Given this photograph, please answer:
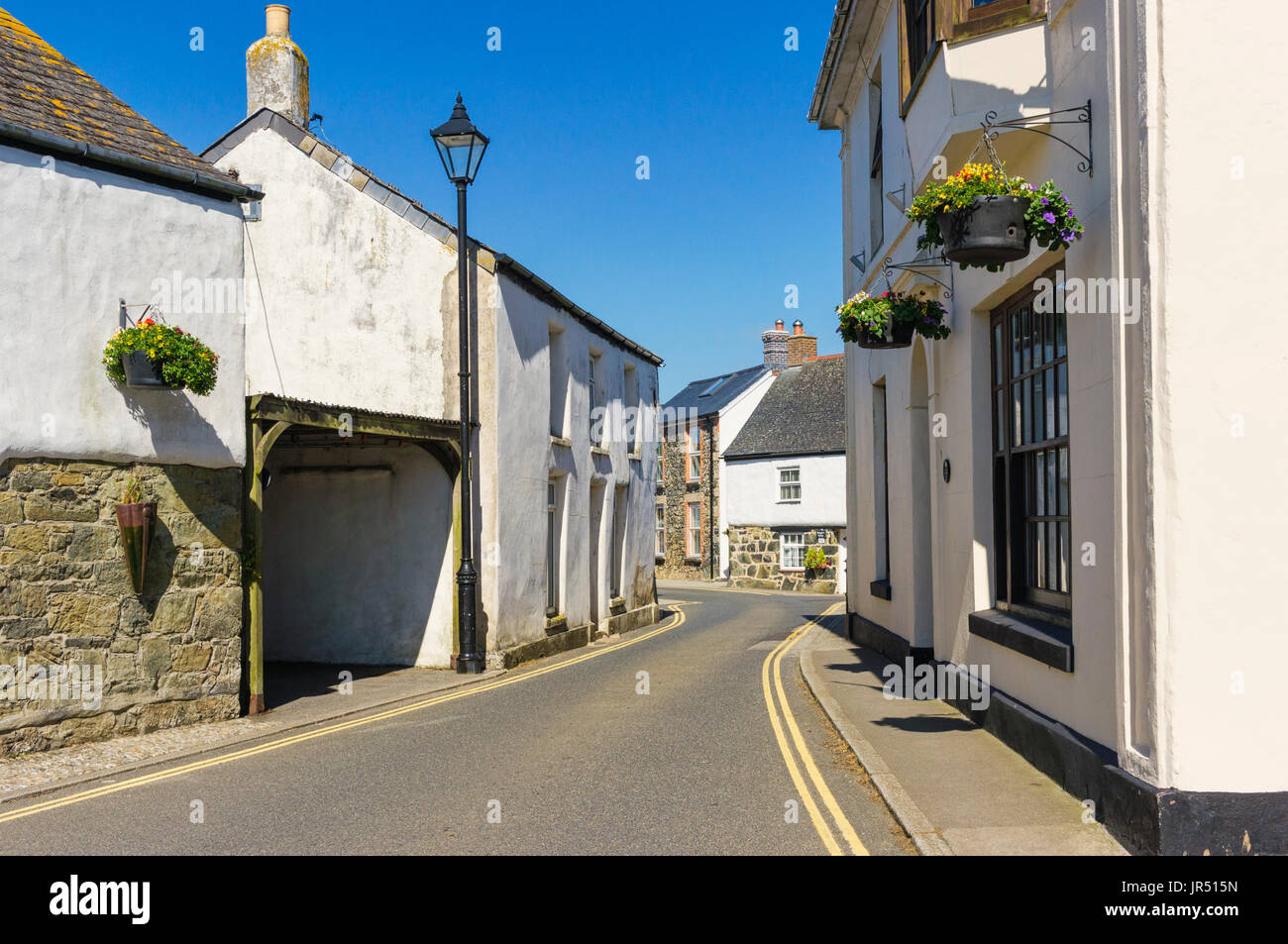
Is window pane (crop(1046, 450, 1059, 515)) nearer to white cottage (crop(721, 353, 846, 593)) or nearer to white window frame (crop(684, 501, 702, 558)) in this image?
white cottage (crop(721, 353, 846, 593))

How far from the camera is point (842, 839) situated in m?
6.52

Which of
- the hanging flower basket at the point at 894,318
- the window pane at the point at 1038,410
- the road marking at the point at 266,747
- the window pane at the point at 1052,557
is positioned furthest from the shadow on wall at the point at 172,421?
the window pane at the point at 1052,557

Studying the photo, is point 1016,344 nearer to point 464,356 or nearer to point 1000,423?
point 1000,423

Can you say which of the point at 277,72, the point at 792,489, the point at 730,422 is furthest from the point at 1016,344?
the point at 730,422

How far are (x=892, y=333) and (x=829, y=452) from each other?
29.7 meters

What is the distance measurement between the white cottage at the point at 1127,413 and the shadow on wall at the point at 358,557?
7.83 meters

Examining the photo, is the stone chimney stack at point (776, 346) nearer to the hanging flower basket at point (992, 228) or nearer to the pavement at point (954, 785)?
the pavement at point (954, 785)

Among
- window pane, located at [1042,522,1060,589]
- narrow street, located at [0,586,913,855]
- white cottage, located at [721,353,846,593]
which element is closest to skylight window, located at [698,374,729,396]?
white cottage, located at [721,353,846,593]

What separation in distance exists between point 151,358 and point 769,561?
33.4 metres

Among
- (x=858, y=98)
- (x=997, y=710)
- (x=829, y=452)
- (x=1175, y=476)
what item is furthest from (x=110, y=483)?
(x=829, y=452)

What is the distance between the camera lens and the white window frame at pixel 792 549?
4078cm

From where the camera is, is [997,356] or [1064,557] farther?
[997,356]

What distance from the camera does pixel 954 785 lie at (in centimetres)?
765

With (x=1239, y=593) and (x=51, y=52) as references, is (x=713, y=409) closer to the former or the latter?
(x=51, y=52)
